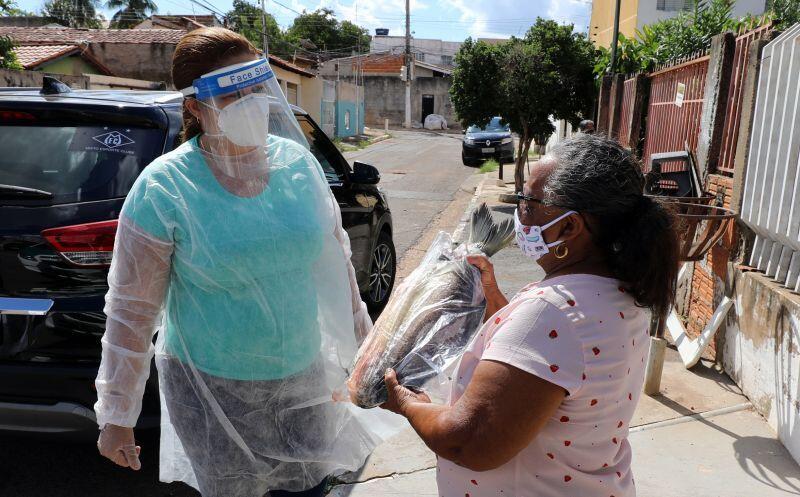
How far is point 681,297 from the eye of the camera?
17.3 feet

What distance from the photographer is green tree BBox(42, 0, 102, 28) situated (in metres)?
49.8

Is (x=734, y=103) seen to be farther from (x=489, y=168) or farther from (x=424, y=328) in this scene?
(x=489, y=168)

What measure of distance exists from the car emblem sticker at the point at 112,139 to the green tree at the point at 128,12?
174ft

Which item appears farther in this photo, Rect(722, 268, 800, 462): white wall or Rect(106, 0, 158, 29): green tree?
Rect(106, 0, 158, 29): green tree

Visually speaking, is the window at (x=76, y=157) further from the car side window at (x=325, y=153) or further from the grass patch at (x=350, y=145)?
the grass patch at (x=350, y=145)

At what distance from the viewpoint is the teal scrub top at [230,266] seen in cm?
176

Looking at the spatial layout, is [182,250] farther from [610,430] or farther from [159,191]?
[610,430]

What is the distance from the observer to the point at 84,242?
2.63 m

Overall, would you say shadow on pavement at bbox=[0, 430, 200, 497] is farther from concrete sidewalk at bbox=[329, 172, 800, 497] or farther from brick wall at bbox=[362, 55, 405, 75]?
brick wall at bbox=[362, 55, 405, 75]

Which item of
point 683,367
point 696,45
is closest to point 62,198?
point 683,367

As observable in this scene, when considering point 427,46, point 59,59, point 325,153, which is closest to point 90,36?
point 59,59

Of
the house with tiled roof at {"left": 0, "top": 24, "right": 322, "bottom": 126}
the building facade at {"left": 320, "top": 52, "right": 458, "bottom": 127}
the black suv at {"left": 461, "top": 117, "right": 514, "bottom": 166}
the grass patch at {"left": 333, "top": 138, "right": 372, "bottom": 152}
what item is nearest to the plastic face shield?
the house with tiled roof at {"left": 0, "top": 24, "right": 322, "bottom": 126}

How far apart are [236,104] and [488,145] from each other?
59.0 ft

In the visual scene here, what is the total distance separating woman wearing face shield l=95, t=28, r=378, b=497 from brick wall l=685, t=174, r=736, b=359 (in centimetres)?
331
